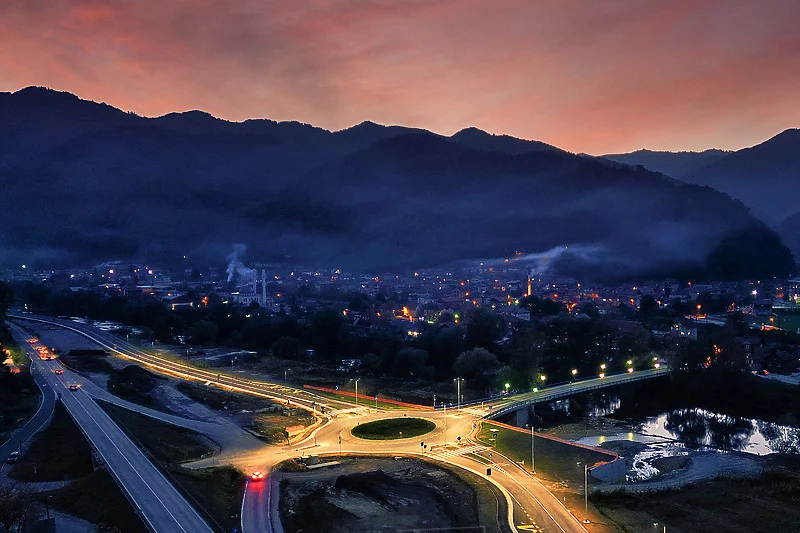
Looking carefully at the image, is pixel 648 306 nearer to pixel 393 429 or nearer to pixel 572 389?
pixel 572 389

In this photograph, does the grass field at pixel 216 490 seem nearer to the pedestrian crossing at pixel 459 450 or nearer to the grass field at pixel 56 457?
the grass field at pixel 56 457

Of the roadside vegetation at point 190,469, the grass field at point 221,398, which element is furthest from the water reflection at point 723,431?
the roadside vegetation at point 190,469

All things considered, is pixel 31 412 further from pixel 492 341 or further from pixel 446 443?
pixel 492 341

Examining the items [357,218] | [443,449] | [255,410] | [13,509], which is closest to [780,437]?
[443,449]

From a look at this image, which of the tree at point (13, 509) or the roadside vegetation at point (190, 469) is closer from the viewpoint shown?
the tree at point (13, 509)

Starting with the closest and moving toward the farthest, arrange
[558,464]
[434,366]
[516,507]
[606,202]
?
[516,507], [558,464], [434,366], [606,202]

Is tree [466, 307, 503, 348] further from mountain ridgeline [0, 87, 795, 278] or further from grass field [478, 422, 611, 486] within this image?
mountain ridgeline [0, 87, 795, 278]

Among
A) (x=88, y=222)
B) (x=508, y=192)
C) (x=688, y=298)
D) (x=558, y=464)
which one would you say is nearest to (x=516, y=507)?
(x=558, y=464)
